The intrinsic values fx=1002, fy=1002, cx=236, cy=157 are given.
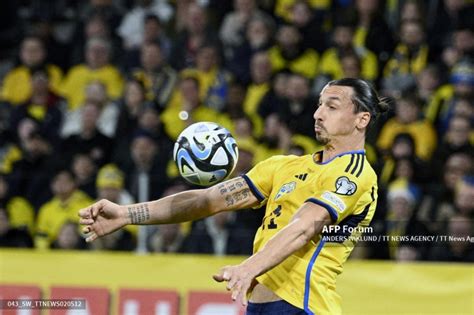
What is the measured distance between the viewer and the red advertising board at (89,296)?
8719 millimetres

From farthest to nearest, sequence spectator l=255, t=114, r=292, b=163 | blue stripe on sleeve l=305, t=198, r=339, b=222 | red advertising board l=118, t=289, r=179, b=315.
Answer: spectator l=255, t=114, r=292, b=163 → red advertising board l=118, t=289, r=179, b=315 → blue stripe on sleeve l=305, t=198, r=339, b=222

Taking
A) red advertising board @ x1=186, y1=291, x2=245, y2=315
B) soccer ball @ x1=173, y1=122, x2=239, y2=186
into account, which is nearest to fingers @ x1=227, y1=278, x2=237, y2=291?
soccer ball @ x1=173, y1=122, x2=239, y2=186

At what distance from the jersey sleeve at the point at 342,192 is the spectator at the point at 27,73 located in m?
8.23

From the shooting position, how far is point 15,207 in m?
10.7

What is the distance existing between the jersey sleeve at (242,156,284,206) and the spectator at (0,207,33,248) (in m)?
5.02

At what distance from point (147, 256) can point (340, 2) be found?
5032 mm

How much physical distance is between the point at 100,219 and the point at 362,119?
5.02ft

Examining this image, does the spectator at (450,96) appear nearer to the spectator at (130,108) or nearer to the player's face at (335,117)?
the spectator at (130,108)

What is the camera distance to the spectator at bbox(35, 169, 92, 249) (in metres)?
10.3

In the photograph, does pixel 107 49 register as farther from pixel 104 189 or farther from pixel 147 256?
pixel 147 256

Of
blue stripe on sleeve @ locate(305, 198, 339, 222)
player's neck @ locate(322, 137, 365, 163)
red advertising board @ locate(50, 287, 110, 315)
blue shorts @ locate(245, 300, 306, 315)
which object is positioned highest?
player's neck @ locate(322, 137, 365, 163)

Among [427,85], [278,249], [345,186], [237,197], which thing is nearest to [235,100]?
[427,85]

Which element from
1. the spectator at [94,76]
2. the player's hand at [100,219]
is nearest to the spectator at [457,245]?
the player's hand at [100,219]

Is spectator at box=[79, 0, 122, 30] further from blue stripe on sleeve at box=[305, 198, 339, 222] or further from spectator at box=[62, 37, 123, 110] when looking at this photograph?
blue stripe on sleeve at box=[305, 198, 339, 222]
